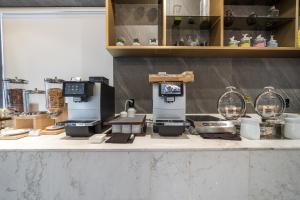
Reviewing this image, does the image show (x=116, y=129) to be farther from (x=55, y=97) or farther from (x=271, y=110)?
(x=271, y=110)

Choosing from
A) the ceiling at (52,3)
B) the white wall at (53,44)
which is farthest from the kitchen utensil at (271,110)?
the ceiling at (52,3)

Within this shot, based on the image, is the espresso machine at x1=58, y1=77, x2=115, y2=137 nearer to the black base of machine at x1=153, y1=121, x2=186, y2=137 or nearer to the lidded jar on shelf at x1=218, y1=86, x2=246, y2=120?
the black base of machine at x1=153, y1=121, x2=186, y2=137

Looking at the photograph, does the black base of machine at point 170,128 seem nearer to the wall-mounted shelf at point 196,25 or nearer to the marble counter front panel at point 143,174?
the marble counter front panel at point 143,174

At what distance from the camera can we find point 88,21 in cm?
174

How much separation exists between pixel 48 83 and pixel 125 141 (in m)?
0.79

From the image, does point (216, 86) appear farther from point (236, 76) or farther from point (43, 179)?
point (43, 179)

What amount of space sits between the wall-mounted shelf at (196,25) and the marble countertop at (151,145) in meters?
0.75

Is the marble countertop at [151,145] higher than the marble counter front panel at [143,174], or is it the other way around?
the marble countertop at [151,145]

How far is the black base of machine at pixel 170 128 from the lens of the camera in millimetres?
1077

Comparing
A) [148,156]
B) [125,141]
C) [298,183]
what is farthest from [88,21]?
[298,183]

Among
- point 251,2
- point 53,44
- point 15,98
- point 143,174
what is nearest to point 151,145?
point 143,174

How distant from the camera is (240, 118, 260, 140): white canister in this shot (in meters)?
1.03

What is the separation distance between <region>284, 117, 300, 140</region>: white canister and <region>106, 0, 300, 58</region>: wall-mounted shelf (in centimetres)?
62

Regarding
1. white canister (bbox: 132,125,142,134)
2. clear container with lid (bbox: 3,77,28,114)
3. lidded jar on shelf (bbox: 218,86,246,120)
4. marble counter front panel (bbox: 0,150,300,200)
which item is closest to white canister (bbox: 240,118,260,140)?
marble counter front panel (bbox: 0,150,300,200)
